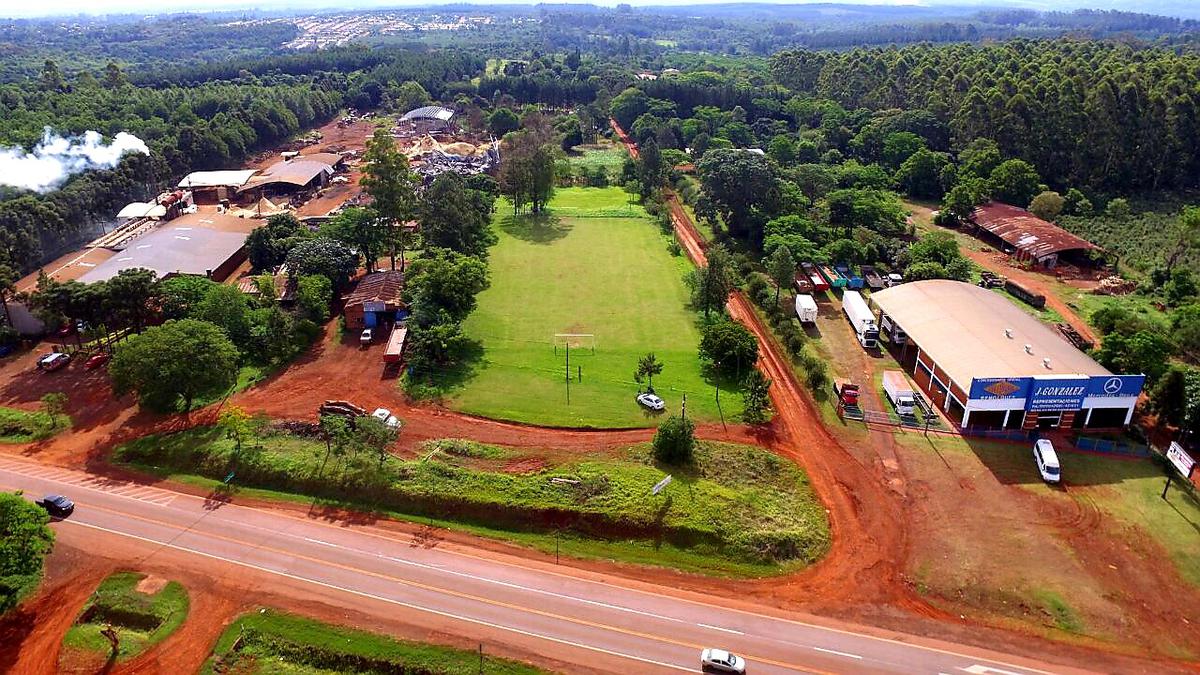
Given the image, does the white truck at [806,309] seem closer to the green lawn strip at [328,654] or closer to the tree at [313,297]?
the green lawn strip at [328,654]

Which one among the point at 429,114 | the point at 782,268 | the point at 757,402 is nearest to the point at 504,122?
the point at 429,114

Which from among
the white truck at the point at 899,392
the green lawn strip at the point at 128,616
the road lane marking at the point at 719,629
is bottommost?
the green lawn strip at the point at 128,616

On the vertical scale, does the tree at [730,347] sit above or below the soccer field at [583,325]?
above

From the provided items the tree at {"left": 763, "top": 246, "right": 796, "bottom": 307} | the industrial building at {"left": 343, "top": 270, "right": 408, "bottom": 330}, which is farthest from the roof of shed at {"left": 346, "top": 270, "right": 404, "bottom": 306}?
the tree at {"left": 763, "top": 246, "right": 796, "bottom": 307}

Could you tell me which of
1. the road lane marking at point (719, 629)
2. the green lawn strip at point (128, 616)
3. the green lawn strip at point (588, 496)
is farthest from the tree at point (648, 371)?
the green lawn strip at point (128, 616)

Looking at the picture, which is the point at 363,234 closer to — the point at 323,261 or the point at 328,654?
the point at 323,261

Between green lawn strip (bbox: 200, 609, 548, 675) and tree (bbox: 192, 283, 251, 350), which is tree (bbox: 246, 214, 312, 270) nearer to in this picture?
tree (bbox: 192, 283, 251, 350)
